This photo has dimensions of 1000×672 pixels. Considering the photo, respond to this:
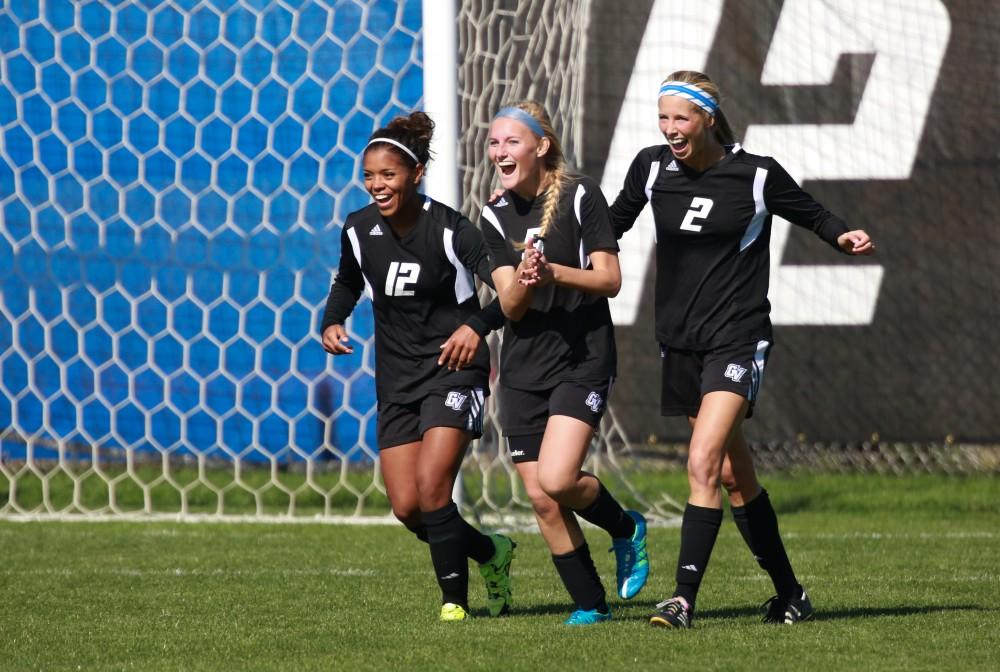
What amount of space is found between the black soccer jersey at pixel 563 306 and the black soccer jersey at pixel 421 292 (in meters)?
0.19

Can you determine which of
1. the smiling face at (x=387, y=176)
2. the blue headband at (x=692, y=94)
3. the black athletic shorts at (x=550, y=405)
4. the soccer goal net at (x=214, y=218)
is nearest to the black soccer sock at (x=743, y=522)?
the black athletic shorts at (x=550, y=405)

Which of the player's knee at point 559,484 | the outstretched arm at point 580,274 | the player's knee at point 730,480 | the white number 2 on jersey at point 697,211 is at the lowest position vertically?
the player's knee at point 730,480

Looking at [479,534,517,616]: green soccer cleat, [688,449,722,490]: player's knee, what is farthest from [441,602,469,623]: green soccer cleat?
[688,449,722,490]: player's knee

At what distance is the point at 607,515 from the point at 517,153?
1.25 meters

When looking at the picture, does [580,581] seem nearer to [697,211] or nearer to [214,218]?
[697,211]

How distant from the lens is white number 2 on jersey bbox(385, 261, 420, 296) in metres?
5.07

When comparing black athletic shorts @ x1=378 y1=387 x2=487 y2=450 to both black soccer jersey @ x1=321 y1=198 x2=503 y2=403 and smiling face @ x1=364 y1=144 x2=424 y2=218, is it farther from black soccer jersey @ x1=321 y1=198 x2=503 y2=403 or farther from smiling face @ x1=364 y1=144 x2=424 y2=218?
smiling face @ x1=364 y1=144 x2=424 y2=218

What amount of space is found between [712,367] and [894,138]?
513 centimetres

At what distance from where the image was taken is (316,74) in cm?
841

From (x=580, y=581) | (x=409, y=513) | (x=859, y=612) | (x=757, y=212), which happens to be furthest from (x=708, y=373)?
(x=409, y=513)

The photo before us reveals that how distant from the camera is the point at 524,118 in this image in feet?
16.0

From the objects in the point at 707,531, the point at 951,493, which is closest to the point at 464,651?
the point at 707,531

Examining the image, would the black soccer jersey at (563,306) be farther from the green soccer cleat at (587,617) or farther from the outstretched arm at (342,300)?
the green soccer cleat at (587,617)

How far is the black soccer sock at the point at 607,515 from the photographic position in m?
4.99
